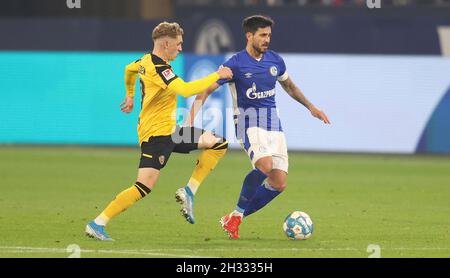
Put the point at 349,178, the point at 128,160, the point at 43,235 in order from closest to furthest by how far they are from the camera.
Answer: the point at 43,235 < the point at 349,178 < the point at 128,160

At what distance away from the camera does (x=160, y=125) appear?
11.7 m

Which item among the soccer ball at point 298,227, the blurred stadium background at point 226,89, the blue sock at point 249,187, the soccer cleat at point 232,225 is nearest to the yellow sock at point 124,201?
the soccer cleat at point 232,225

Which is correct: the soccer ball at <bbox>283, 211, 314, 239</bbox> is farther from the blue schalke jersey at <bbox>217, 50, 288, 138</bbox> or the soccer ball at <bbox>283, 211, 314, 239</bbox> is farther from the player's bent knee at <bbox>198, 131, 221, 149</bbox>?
the player's bent knee at <bbox>198, 131, 221, 149</bbox>

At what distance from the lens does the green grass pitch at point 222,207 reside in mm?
11039

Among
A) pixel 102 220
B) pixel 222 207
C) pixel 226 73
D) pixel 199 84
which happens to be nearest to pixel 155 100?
pixel 199 84

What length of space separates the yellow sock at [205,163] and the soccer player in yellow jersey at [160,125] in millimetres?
11

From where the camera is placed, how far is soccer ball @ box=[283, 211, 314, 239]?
461 inches

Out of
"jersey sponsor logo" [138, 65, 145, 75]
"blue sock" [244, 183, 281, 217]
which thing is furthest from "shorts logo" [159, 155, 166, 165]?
"blue sock" [244, 183, 281, 217]

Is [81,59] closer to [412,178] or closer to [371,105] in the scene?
[371,105]

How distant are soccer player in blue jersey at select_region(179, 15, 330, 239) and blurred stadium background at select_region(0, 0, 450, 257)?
5.65 metres

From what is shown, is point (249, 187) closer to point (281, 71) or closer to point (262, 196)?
point (262, 196)
